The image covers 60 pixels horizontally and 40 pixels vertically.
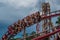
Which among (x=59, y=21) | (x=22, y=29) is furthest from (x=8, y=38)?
(x=59, y=21)

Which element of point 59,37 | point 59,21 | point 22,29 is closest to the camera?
point 59,37

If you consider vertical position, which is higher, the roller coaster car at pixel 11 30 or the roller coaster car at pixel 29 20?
the roller coaster car at pixel 29 20

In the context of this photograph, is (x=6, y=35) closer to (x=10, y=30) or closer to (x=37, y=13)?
(x=10, y=30)

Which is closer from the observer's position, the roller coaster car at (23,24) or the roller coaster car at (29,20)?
the roller coaster car at (29,20)

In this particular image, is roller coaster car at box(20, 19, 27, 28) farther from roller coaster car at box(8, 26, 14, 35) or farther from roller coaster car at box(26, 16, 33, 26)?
roller coaster car at box(8, 26, 14, 35)

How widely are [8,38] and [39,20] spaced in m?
4.60

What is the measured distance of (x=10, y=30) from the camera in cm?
2919

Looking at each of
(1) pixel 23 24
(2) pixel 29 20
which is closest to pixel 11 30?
(1) pixel 23 24

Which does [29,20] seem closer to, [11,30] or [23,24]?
[23,24]

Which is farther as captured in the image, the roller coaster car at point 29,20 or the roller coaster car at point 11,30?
the roller coaster car at point 11,30

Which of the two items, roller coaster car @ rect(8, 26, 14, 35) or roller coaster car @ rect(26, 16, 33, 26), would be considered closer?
roller coaster car @ rect(26, 16, 33, 26)

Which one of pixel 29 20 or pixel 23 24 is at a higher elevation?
pixel 29 20

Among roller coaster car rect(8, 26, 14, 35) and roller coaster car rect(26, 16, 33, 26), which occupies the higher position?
roller coaster car rect(26, 16, 33, 26)

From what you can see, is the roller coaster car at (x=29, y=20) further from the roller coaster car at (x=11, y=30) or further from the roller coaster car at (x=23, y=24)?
the roller coaster car at (x=11, y=30)
